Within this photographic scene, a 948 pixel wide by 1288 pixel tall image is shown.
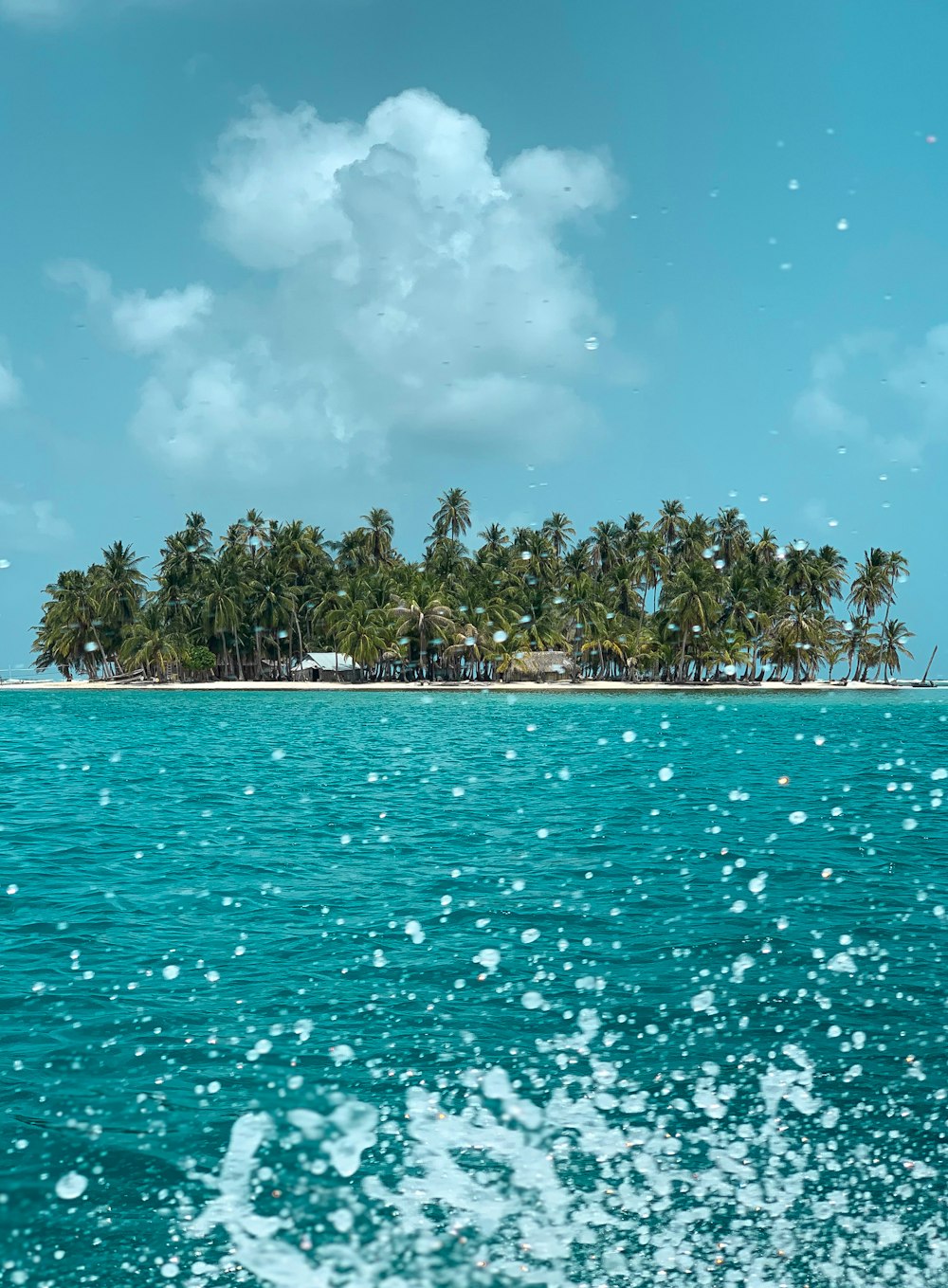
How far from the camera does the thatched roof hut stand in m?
103

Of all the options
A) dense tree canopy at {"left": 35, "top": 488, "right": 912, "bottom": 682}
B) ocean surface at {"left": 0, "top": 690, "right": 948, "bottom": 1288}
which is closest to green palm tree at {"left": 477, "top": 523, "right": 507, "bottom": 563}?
dense tree canopy at {"left": 35, "top": 488, "right": 912, "bottom": 682}

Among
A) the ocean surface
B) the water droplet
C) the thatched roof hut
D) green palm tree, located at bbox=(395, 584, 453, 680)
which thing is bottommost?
the ocean surface

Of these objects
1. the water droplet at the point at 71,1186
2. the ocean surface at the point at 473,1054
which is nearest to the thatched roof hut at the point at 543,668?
the ocean surface at the point at 473,1054

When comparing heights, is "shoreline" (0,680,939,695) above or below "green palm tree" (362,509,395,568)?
below

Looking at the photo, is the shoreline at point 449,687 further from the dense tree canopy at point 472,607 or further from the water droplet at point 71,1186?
the water droplet at point 71,1186

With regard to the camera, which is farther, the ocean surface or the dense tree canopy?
the dense tree canopy

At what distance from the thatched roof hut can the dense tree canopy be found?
2.13 feet

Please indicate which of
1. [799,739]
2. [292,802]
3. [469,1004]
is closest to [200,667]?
[799,739]

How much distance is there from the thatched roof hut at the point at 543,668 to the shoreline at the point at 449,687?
0.84 metres

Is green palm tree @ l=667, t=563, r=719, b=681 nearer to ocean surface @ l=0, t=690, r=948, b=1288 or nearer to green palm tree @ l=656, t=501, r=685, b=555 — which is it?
green palm tree @ l=656, t=501, r=685, b=555

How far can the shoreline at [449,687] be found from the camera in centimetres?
9881

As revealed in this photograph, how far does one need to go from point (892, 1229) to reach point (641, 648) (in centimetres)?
10054

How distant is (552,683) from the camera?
344 ft

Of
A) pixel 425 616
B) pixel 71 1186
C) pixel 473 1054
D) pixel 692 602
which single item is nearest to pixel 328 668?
pixel 425 616
